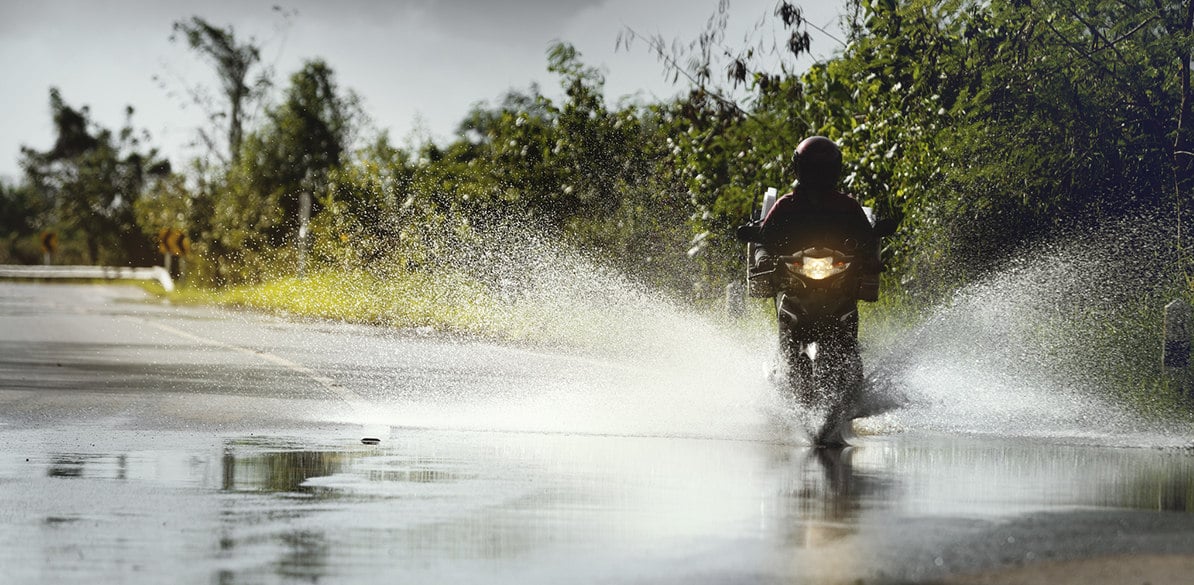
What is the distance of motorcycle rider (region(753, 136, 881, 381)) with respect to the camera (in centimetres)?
1128

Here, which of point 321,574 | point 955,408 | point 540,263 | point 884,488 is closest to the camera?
point 321,574

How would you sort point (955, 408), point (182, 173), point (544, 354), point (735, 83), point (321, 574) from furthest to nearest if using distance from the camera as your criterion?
point (182, 173) < point (735, 83) < point (544, 354) < point (955, 408) < point (321, 574)

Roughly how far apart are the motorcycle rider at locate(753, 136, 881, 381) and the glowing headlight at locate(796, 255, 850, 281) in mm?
120

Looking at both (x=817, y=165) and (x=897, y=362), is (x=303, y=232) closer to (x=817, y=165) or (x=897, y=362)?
(x=897, y=362)

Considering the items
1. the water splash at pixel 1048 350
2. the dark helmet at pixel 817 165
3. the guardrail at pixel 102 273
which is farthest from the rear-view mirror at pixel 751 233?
the guardrail at pixel 102 273

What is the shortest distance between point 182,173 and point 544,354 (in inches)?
1787

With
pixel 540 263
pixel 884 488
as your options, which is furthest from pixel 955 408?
pixel 540 263

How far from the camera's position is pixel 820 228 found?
37.2 feet

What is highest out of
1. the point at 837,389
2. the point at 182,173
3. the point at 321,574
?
the point at 182,173

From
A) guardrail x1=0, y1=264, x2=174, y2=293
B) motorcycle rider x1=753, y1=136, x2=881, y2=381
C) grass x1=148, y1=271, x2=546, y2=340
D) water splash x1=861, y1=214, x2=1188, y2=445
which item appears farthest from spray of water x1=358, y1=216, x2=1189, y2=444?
guardrail x1=0, y1=264, x2=174, y2=293

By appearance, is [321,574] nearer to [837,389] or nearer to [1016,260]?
[837,389]

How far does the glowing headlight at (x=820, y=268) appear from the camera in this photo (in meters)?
11.2

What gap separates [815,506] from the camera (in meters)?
8.60

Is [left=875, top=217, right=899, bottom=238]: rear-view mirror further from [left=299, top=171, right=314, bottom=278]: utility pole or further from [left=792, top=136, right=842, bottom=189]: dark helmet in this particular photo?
[left=299, top=171, right=314, bottom=278]: utility pole
